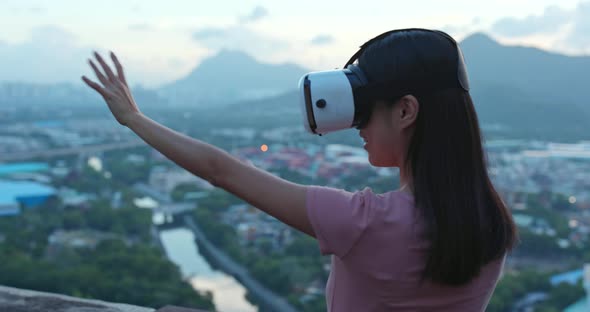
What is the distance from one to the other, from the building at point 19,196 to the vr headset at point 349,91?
45.6 ft

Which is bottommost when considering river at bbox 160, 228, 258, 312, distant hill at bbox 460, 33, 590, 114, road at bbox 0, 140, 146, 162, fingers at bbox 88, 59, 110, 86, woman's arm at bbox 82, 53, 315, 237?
road at bbox 0, 140, 146, 162

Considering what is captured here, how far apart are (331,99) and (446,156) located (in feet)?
0.39

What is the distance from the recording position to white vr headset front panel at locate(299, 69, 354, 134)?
1.92ft

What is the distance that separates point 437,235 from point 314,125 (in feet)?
0.52

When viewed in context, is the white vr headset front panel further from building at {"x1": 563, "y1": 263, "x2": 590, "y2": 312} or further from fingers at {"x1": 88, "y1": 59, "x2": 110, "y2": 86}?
building at {"x1": 563, "y1": 263, "x2": 590, "y2": 312}

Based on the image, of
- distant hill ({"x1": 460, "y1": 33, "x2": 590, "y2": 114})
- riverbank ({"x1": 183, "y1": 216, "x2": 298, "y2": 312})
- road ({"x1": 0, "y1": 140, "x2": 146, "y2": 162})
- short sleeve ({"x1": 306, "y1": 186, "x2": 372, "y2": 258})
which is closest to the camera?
short sleeve ({"x1": 306, "y1": 186, "x2": 372, "y2": 258})

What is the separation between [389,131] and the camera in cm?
60

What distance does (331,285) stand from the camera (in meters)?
0.60

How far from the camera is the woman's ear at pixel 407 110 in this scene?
1.88 ft

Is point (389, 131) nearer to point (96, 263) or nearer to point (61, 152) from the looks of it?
point (96, 263)

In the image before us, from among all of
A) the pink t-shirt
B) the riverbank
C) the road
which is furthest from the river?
the road

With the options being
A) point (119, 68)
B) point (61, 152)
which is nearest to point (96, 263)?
point (119, 68)

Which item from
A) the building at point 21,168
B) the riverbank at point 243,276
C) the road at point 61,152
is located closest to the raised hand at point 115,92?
the riverbank at point 243,276

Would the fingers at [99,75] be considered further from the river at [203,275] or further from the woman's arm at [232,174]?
the river at [203,275]
